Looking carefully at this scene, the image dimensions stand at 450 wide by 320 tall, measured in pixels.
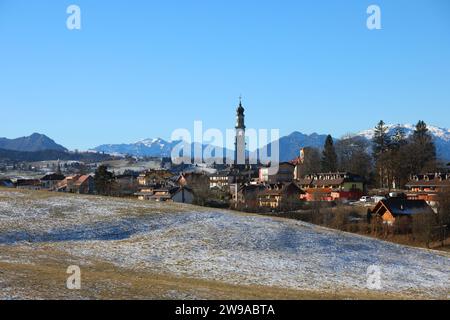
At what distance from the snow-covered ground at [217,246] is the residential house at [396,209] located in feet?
93.5

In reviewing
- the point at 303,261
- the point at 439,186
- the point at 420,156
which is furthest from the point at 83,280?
the point at 420,156

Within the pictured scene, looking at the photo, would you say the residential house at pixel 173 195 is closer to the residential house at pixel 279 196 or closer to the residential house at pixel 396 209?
the residential house at pixel 279 196

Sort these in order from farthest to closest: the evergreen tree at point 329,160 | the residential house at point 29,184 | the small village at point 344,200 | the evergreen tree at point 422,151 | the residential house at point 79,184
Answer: the residential house at point 29,184 < the residential house at point 79,184 < the evergreen tree at point 329,160 < the evergreen tree at point 422,151 < the small village at point 344,200

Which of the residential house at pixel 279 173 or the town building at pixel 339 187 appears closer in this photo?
the town building at pixel 339 187

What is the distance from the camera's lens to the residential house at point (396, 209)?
81875 mm

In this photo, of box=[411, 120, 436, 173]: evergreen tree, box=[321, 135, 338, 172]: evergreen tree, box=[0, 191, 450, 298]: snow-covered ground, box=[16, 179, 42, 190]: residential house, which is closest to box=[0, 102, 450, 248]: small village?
box=[321, 135, 338, 172]: evergreen tree

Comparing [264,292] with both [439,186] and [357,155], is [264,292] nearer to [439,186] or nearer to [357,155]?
[439,186]

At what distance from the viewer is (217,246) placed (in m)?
44.0

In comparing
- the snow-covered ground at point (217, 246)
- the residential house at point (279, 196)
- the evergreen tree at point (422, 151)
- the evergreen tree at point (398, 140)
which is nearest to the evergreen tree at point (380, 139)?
the evergreen tree at point (398, 140)

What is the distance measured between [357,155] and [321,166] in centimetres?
1159

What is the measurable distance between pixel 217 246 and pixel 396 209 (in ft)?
158

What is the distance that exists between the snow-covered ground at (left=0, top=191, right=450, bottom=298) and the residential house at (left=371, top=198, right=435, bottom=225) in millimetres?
28513

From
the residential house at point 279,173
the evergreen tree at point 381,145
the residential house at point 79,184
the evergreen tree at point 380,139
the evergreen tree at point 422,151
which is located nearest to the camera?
the evergreen tree at point 422,151

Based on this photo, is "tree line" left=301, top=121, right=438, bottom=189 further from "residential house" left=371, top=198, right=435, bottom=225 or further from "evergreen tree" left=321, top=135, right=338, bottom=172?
"residential house" left=371, top=198, right=435, bottom=225
